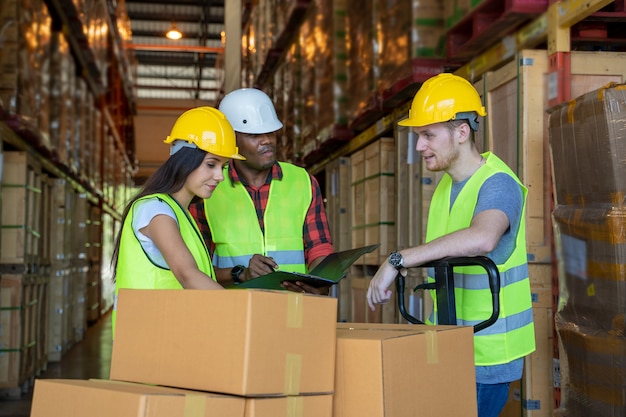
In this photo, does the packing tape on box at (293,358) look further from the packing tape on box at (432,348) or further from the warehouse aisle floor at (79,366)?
the warehouse aisle floor at (79,366)

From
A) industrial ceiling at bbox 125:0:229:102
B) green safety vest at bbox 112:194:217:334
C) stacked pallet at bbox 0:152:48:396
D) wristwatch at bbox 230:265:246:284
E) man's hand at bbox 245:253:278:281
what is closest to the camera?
green safety vest at bbox 112:194:217:334

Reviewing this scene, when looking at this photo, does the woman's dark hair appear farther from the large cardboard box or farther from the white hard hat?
the large cardboard box

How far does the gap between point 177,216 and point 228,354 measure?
903mm

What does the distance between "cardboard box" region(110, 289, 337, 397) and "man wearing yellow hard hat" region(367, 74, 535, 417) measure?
0.55m

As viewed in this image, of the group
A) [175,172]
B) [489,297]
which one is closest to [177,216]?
[175,172]

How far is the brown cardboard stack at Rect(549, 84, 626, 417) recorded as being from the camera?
3428 millimetres

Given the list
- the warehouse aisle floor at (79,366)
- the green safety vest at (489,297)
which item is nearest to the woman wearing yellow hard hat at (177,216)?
the green safety vest at (489,297)

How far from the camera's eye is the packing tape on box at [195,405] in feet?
6.32

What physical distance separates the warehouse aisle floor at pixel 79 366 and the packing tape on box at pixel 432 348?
5.20m

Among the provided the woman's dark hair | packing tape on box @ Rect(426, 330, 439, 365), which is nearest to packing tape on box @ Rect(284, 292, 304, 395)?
packing tape on box @ Rect(426, 330, 439, 365)

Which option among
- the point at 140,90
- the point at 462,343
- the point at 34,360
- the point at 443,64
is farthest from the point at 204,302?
the point at 140,90

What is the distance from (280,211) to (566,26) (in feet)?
5.93

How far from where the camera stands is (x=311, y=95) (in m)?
9.22

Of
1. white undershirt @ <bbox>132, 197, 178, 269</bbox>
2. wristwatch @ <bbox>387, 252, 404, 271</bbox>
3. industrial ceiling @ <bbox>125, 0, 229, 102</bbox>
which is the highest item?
industrial ceiling @ <bbox>125, 0, 229, 102</bbox>
